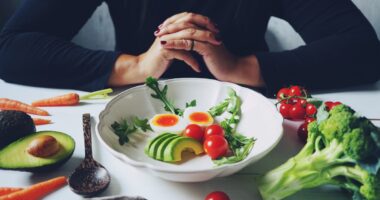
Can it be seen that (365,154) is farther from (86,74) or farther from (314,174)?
(86,74)

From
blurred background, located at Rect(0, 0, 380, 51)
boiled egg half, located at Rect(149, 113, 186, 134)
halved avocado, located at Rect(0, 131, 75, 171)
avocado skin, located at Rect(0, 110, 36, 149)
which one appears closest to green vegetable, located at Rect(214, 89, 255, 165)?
boiled egg half, located at Rect(149, 113, 186, 134)

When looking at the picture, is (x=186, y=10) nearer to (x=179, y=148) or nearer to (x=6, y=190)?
(x=179, y=148)

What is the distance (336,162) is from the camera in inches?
27.7

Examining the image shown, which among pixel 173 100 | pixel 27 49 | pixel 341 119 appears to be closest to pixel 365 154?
pixel 341 119

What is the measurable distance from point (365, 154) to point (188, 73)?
89 centimetres

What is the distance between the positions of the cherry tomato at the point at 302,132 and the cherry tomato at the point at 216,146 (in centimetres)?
22

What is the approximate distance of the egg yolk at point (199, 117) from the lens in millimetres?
1020

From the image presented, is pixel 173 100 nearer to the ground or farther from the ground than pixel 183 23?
nearer to the ground

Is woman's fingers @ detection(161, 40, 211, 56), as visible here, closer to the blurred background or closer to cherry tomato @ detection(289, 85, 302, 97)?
cherry tomato @ detection(289, 85, 302, 97)

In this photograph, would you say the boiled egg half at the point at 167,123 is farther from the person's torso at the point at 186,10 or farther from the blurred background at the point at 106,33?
the blurred background at the point at 106,33

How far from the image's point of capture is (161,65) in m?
1.27

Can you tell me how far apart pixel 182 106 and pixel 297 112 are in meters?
0.31

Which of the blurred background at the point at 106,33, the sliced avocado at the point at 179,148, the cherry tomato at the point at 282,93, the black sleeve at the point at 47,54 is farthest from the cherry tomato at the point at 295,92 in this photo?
the blurred background at the point at 106,33

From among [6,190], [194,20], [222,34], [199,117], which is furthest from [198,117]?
[222,34]
